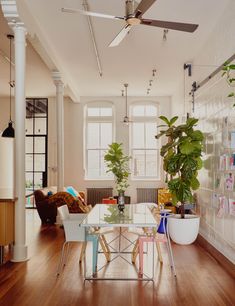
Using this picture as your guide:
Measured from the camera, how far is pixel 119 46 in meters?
7.00

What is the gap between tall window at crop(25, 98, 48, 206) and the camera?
38.8 feet

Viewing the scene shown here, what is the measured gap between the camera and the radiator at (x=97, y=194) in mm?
11602

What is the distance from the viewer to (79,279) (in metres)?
4.34

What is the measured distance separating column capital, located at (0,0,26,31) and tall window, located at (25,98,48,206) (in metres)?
7.02

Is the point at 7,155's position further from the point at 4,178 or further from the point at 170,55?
the point at 170,55

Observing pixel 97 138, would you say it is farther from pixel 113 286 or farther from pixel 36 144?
pixel 113 286

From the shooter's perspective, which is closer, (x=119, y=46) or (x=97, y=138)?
(x=119, y=46)

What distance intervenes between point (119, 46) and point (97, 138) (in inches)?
207

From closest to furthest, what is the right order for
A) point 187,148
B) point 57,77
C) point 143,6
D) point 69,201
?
point 143,6 → point 187,148 → point 69,201 → point 57,77

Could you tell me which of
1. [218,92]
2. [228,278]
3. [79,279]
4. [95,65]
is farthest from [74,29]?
[228,278]

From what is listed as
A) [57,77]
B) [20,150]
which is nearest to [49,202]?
[57,77]

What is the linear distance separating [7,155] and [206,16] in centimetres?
853

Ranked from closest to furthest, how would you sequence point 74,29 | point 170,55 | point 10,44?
point 74,29 < point 10,44 < point 170,55

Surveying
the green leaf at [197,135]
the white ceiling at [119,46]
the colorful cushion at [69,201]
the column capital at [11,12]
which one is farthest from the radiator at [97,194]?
the column capital at [11,12]
